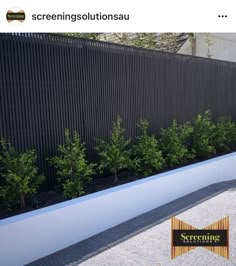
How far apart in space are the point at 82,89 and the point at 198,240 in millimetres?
2862

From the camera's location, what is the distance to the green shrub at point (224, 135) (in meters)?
7.05

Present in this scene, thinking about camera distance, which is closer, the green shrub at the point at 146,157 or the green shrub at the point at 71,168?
the green shrub at the point at 71,168

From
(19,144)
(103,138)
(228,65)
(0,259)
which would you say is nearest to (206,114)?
(228,65)

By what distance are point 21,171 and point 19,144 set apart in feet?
1.76

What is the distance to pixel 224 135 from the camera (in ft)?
23.5

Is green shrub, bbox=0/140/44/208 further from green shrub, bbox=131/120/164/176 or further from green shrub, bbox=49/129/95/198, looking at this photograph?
green shrub, bbox=131/120/164/176

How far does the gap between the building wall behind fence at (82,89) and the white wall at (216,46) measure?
16.1 feet

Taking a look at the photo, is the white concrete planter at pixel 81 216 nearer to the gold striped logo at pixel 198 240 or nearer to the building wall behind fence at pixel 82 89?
the gold striped logo at pixel 198 240

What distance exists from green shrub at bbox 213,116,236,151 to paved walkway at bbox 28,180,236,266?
2616 millimetres

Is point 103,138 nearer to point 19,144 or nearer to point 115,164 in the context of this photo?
point 115,164

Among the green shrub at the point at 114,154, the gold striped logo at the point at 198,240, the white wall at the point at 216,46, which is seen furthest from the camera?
the white wall at the point at 216,46

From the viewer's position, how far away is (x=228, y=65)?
805 cm

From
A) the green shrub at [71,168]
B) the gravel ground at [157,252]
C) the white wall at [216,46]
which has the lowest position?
the gravel ground at [157,252]

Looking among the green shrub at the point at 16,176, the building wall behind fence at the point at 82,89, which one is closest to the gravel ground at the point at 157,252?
the green shrub at the point at 16,176
